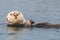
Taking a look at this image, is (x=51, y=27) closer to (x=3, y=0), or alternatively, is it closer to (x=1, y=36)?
(x=1, y=36)

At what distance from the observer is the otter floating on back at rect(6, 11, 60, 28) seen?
655 inches

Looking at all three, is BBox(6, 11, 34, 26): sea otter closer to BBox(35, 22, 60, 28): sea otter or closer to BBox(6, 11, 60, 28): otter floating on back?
BBox(6, 11, 60, 28): otter floating on back

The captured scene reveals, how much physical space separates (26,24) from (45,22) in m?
0.79

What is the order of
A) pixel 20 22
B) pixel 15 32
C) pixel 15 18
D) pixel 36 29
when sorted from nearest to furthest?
pixel 15 32
pixel 36 29
pixel 15 18
pixel 20 22

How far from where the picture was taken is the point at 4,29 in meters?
16.6

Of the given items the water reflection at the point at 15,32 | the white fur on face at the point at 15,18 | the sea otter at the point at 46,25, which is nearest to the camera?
the water reflection at the point at 15,32

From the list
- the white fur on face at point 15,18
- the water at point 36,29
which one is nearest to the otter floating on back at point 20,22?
the white fur on face at point 15,18

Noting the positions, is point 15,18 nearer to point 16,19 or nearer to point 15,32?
point 16,19

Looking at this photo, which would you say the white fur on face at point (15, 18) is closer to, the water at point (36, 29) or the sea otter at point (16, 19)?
the sea otter at point (16, 19)

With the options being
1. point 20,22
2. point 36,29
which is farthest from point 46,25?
point 20,22

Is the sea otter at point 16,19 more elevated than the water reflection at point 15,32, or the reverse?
the sea otter at point 16,19

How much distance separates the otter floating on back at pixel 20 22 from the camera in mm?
16625

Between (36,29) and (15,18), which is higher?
(15,18)

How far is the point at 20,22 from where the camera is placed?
55.2 ft
